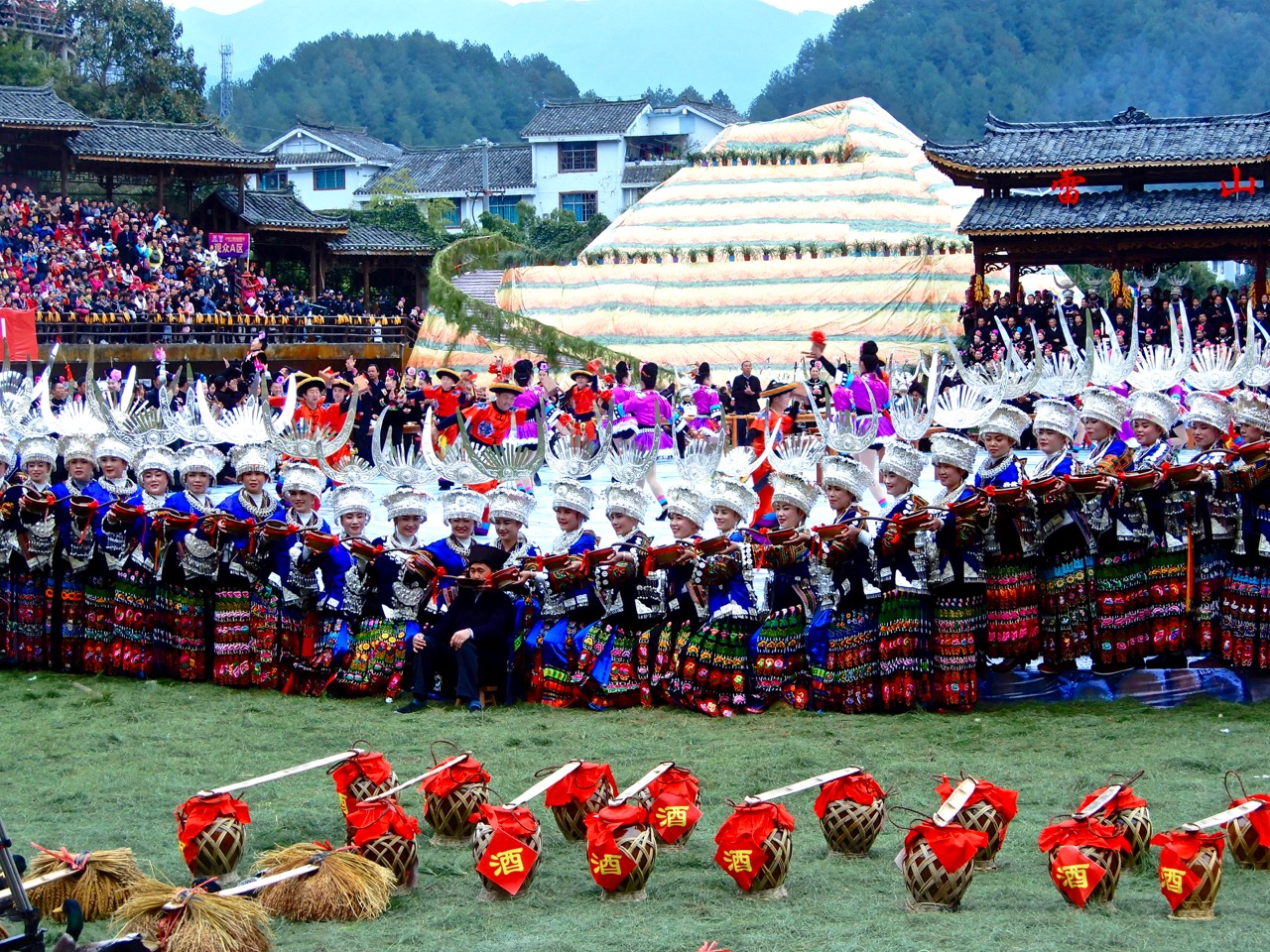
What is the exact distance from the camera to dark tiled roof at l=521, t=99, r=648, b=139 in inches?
1975

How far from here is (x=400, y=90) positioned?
77250 mm

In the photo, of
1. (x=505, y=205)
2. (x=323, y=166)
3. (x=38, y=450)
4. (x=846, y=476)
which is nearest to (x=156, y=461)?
(x=38, y=450)

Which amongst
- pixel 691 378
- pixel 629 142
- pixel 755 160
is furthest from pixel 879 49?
pixel 691 378

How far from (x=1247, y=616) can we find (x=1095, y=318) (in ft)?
57.2

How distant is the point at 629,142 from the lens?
51.7m

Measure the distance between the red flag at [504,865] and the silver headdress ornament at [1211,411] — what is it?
14.6ft

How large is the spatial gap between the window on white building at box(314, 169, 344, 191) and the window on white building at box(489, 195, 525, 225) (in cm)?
630

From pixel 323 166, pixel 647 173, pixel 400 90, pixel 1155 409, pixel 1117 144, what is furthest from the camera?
pixel 400 90

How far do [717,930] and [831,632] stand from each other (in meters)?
3.02

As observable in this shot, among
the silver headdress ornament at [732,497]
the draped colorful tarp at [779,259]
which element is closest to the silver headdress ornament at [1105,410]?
the silver headdress ornament at [732,497]

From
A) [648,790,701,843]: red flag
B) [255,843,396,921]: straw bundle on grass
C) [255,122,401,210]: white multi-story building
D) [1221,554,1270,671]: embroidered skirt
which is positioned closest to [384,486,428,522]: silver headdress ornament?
[648,790,701,843]: red flag

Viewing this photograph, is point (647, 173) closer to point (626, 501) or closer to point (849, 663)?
point (626, 501)

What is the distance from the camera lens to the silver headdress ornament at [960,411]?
901 cm

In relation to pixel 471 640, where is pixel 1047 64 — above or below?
above
